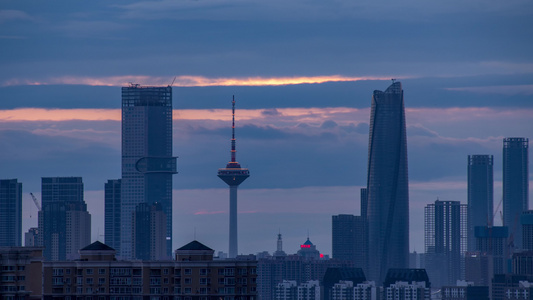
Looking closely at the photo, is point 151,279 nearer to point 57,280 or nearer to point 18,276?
point 57,280

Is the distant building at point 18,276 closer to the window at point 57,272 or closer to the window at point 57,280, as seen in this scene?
the window at point 57,280

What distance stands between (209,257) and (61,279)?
17.7m

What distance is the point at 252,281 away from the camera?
6550 inches

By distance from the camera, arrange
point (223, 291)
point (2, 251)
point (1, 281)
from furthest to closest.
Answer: point (223, 291), point (2, 251), point (1, 281)

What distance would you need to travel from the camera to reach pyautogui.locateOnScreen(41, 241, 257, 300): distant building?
163m

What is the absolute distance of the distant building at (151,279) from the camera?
163250mm

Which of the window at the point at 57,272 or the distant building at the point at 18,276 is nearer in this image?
the distant building at the point at 18,276

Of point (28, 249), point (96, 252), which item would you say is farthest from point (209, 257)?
point (28, 249)

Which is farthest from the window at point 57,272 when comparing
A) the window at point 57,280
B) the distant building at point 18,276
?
the distant building at point 18,276

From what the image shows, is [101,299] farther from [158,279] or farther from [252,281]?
[252,281]

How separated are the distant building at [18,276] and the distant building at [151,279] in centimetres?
4267

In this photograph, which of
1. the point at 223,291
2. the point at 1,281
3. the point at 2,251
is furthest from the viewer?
the point at 223,291

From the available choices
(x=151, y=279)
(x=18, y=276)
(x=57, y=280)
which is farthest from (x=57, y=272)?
(x=18, y=276)

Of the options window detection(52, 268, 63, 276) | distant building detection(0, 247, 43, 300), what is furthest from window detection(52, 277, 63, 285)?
distant building detection(0, 247, 43, 300)
